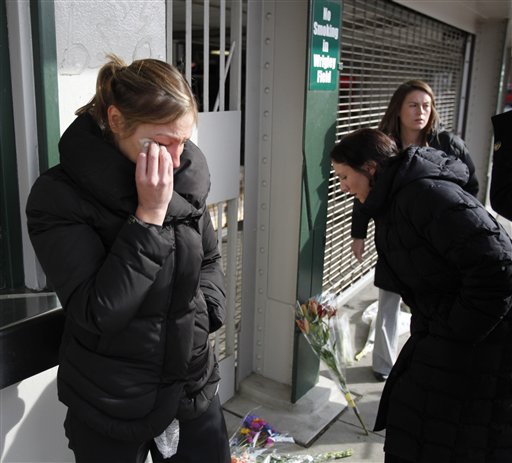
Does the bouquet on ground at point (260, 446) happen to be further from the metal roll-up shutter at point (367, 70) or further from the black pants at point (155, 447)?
the metal roll-up shutter at point (367, 70)

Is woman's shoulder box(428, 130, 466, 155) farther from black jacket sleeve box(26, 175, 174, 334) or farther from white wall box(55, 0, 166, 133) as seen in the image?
black jacket sleeve box(26, 175, 174, 334)

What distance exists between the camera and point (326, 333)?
3.15m

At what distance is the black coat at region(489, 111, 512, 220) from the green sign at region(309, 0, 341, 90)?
1289mm

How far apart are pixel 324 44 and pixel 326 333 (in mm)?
1597

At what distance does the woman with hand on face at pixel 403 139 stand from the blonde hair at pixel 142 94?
2148mm

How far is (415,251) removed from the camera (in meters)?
2.04

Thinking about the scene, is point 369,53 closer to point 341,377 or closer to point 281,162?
point 281,162

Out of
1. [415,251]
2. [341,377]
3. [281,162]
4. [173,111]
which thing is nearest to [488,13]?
[281,162]

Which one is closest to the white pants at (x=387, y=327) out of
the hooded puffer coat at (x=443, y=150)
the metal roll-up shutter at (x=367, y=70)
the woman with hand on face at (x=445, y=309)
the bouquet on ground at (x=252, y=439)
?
the hooded puffer coat at (x=443, y=150)

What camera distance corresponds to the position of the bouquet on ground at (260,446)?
297 centimetres

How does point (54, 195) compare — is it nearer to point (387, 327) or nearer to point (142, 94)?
point (142, 94)

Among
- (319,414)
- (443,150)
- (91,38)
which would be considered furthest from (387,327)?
(91,38)

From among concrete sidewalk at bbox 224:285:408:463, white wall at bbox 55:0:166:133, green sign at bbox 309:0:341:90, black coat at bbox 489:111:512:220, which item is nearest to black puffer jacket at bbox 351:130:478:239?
green sign at bbox 309:0:341:90

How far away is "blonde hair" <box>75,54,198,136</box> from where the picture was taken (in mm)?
1544
